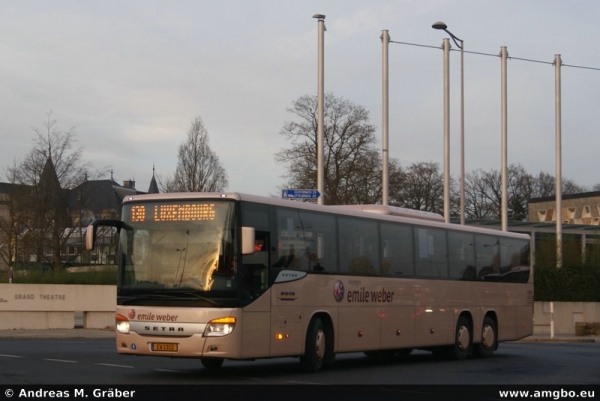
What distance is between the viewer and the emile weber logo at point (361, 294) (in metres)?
17.7

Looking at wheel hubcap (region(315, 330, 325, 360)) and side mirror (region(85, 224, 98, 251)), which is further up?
side mirror (region(85, 224, 98, 251))

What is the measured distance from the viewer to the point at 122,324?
15.3 metres

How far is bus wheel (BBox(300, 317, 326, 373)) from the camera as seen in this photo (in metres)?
16.6

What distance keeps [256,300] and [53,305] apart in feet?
71.6

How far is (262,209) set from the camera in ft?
52.3

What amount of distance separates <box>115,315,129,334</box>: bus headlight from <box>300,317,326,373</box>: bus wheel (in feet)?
10.7

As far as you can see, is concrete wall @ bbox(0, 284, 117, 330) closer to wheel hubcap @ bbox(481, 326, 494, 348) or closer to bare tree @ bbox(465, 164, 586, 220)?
wheel hubcap @ bbox(481, 326, 494, 348)

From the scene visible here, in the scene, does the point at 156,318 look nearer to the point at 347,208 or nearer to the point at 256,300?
the point at 256,300

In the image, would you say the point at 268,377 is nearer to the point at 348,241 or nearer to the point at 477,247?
the point at 348,241

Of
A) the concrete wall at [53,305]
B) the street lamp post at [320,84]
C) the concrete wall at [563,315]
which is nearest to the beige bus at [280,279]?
the street lamp post at [320,84]

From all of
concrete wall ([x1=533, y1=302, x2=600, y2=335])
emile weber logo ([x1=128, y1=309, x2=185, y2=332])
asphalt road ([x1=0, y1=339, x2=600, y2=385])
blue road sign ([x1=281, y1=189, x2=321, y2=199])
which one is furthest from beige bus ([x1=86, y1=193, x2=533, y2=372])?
concrete wall ([x1=533, y1=302, x2=600, y2=335])

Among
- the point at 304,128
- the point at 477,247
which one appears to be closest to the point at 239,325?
the point at 477,247

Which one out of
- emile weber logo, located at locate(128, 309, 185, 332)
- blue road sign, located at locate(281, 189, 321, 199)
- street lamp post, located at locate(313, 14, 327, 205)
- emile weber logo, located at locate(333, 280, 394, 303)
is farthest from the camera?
street lamp post, located at locate(313, 14, 327, 205)

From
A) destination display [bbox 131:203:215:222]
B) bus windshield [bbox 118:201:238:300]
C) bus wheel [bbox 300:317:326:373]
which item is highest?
destination display [bbox 131:203:215:222]
